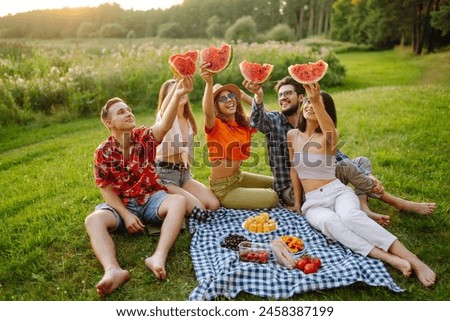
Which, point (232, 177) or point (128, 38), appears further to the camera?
point (128, 38)

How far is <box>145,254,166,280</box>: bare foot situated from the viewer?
3.36 m

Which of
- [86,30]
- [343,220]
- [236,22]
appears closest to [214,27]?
[236,22]

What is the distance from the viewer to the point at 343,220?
3.68 m

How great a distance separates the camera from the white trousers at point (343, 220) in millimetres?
3526

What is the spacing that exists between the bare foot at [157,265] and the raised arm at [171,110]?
1137 mm

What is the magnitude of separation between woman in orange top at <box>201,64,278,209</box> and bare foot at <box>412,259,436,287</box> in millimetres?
1709

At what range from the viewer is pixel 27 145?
816cm

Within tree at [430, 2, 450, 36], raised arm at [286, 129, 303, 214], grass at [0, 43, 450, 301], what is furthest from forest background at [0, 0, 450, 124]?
raised arm at [286, 129, 303, 214]

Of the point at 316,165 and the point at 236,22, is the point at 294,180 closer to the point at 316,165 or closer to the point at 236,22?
the point at 316,165

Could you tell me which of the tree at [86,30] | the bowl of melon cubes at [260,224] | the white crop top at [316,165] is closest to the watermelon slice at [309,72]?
the white crop top at [316,165]

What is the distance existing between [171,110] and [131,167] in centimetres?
67
